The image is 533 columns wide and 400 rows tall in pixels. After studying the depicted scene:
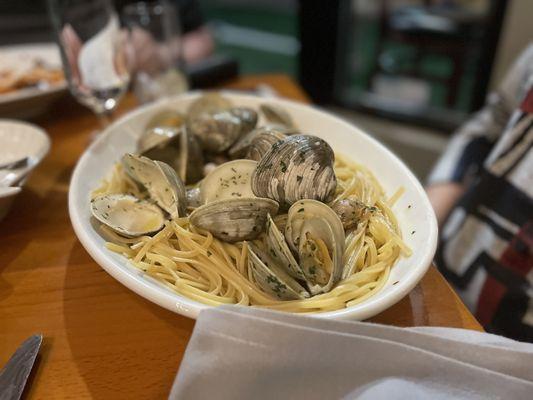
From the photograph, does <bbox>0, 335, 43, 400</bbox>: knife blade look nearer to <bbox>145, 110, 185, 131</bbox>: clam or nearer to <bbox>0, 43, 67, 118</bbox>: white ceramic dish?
<bbox>145, 110, 185, 131</bbox>: clam

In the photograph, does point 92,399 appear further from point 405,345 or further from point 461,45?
point 461,45

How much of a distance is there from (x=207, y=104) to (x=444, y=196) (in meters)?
0.69

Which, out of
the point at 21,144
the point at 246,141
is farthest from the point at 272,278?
the point at 21,144

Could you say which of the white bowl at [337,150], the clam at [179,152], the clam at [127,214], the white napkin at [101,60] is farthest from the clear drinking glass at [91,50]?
the clam at [127,214]

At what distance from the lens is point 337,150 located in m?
0.95

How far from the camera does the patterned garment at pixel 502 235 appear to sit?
95 cm

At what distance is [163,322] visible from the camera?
1.99 feet

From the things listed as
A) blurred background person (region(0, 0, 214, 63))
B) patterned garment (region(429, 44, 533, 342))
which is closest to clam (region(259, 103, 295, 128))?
patterned garment (region(429, 44, 533, 342))

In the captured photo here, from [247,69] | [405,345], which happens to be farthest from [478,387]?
[247,69]

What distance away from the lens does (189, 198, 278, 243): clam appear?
638mm

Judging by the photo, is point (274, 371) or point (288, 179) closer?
point (274, 371)

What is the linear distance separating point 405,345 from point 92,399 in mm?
344

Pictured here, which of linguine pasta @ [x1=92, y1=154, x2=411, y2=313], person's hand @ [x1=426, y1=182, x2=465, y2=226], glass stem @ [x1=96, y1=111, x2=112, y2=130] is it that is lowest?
person's hand @ [x1=426, y1=182, x2=465, y2=226]

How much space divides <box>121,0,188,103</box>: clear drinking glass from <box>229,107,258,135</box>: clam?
0.43 metres
